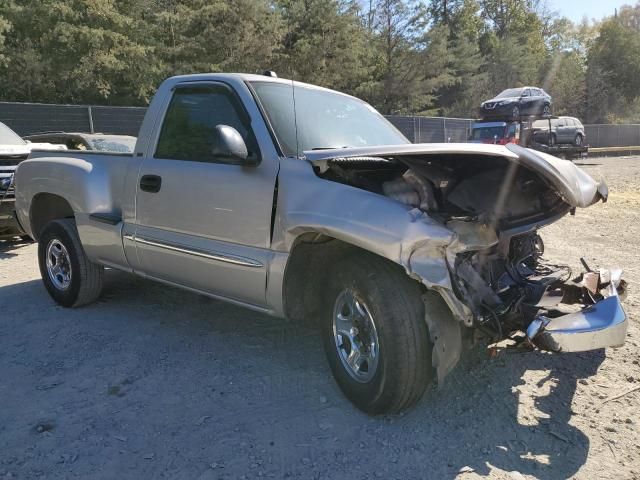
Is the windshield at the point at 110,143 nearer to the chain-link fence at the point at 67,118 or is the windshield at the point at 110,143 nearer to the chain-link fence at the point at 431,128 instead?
the chain-link fence at the point at 67,118

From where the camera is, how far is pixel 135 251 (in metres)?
4.37

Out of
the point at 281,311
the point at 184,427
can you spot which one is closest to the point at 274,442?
the point at 184,427

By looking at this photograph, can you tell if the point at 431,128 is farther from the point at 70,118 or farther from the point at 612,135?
the point at 612,135

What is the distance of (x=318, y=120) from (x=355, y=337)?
159 centimetres

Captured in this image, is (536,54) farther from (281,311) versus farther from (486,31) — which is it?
(281,311)

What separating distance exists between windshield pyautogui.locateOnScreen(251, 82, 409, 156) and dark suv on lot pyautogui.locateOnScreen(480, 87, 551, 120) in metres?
20.2

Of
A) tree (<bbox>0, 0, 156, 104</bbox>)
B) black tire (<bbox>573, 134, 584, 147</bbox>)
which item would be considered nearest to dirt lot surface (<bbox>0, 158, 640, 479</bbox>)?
tree (<bbox>0, 0, 156, 104</bbox>)

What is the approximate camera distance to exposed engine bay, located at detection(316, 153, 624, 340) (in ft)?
9.46

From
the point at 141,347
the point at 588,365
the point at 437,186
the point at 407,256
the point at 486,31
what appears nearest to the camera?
the point at 407,256

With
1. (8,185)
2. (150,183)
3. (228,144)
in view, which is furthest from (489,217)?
(8,185)

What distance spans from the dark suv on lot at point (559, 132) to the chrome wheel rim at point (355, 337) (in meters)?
23.0

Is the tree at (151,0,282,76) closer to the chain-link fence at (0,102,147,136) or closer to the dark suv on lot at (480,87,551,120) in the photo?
the chain-link fence at (0,102,147,136)

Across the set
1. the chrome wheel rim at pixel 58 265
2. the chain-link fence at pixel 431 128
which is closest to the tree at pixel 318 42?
the chain-link fence at pixel 431 128

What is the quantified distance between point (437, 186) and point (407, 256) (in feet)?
2.10
